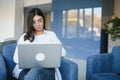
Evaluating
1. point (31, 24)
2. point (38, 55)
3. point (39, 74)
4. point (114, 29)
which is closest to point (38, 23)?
point (31, 24)

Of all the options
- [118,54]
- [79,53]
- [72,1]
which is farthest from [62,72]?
[72,1]

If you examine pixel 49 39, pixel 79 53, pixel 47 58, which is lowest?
pixel 79 53

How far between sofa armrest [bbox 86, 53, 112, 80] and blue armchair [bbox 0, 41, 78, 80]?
75 cm

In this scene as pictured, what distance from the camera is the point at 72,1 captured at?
19.4 ft

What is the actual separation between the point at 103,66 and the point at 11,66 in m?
1.34

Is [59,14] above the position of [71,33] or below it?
above

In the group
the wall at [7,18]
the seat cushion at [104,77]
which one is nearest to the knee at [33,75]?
the seat cushion at [104,77]

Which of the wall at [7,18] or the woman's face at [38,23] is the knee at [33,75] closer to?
the woman's face at [38,23]

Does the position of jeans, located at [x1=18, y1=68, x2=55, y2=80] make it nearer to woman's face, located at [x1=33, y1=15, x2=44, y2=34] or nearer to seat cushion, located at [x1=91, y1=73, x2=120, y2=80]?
woman's face, located at [x1=33, y1=15, x2=44, y2=34]

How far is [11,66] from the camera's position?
8.89ft

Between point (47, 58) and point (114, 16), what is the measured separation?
359cm

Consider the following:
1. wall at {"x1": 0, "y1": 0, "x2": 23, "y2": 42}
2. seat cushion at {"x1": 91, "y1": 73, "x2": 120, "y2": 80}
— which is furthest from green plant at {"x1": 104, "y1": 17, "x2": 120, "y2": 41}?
wall at {"x1": 0, "y1": 0, "x2": 23, "y2": 42}

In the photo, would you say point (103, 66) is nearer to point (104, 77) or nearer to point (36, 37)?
point (104, 77)

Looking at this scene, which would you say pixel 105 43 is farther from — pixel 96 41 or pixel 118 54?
pixel 118 54
